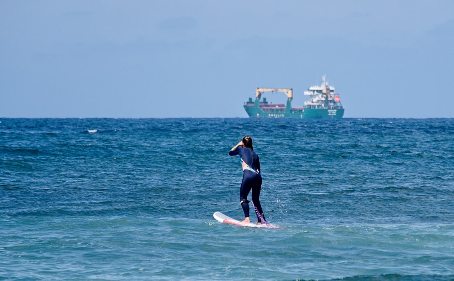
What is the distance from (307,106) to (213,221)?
17187 cm

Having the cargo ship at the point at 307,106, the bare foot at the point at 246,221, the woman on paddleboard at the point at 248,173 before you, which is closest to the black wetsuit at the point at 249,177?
the woman on paddleboard at the point at 248,173

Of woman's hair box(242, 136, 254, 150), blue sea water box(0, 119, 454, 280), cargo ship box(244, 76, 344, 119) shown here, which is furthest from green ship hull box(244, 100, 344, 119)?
woman's hair box(242, 136, 254, 150)

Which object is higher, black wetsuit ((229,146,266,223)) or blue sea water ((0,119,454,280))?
black wetsuit ((229,146,266,223))

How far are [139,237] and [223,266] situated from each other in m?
2.58

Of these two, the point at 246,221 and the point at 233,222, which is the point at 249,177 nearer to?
the point at 246,221

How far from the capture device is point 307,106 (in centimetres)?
18600

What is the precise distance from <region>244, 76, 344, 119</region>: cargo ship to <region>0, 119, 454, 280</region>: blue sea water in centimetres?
15459

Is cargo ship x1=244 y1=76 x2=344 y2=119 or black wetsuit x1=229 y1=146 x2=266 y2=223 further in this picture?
cargo ship x1=244 y1=76 x2=344 y2=119

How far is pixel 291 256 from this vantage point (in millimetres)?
11805

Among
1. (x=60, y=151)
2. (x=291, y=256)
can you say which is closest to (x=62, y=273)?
(x=291, y=256)

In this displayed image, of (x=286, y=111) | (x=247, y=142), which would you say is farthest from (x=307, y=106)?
(x=247, y=142)

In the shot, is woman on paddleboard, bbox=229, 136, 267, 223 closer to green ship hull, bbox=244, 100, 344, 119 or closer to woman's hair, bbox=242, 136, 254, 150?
woman's hair, bbox=242, 136, 254, 150

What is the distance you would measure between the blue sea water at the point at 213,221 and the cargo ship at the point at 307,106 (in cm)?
15459

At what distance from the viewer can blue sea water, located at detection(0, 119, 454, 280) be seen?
35.9 ft
